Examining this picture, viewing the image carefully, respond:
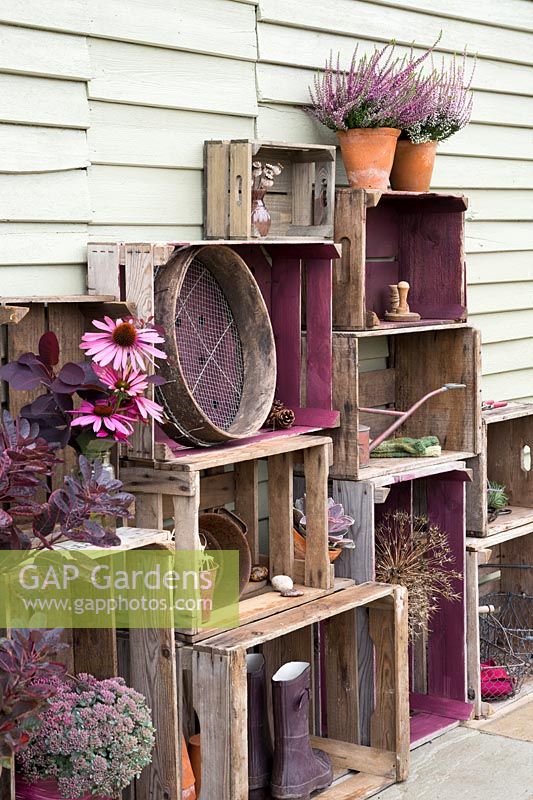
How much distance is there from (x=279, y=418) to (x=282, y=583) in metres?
0.46

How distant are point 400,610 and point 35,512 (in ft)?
4.63

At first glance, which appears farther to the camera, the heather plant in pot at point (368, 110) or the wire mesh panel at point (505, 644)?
the wire mesh panel at point (505, 644)

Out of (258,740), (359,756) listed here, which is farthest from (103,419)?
(359,756)

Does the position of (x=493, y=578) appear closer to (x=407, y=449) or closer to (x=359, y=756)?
(x=407, y=449)

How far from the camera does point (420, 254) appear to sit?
13.2 feet

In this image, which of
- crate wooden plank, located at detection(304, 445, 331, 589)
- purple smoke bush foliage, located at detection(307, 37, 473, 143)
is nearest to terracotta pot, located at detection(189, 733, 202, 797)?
crate wooden plank, located at detection(304, 445, 331, 589)

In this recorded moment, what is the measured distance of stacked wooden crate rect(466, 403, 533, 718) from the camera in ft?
13.1

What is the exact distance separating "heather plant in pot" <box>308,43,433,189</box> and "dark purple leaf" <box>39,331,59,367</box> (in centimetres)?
138

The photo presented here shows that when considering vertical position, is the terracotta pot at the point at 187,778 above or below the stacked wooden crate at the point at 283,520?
below

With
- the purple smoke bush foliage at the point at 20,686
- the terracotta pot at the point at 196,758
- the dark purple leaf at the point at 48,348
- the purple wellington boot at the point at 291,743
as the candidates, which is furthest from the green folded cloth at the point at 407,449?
the purple smoke bush foliage at the point at 20,686

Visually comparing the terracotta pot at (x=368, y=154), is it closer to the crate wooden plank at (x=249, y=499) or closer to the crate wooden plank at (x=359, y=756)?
the crate wooden plank at (x=249, y=499)

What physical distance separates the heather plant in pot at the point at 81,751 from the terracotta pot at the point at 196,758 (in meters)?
0.43

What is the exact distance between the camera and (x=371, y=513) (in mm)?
3564

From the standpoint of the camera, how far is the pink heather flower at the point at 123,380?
2.63 metres
